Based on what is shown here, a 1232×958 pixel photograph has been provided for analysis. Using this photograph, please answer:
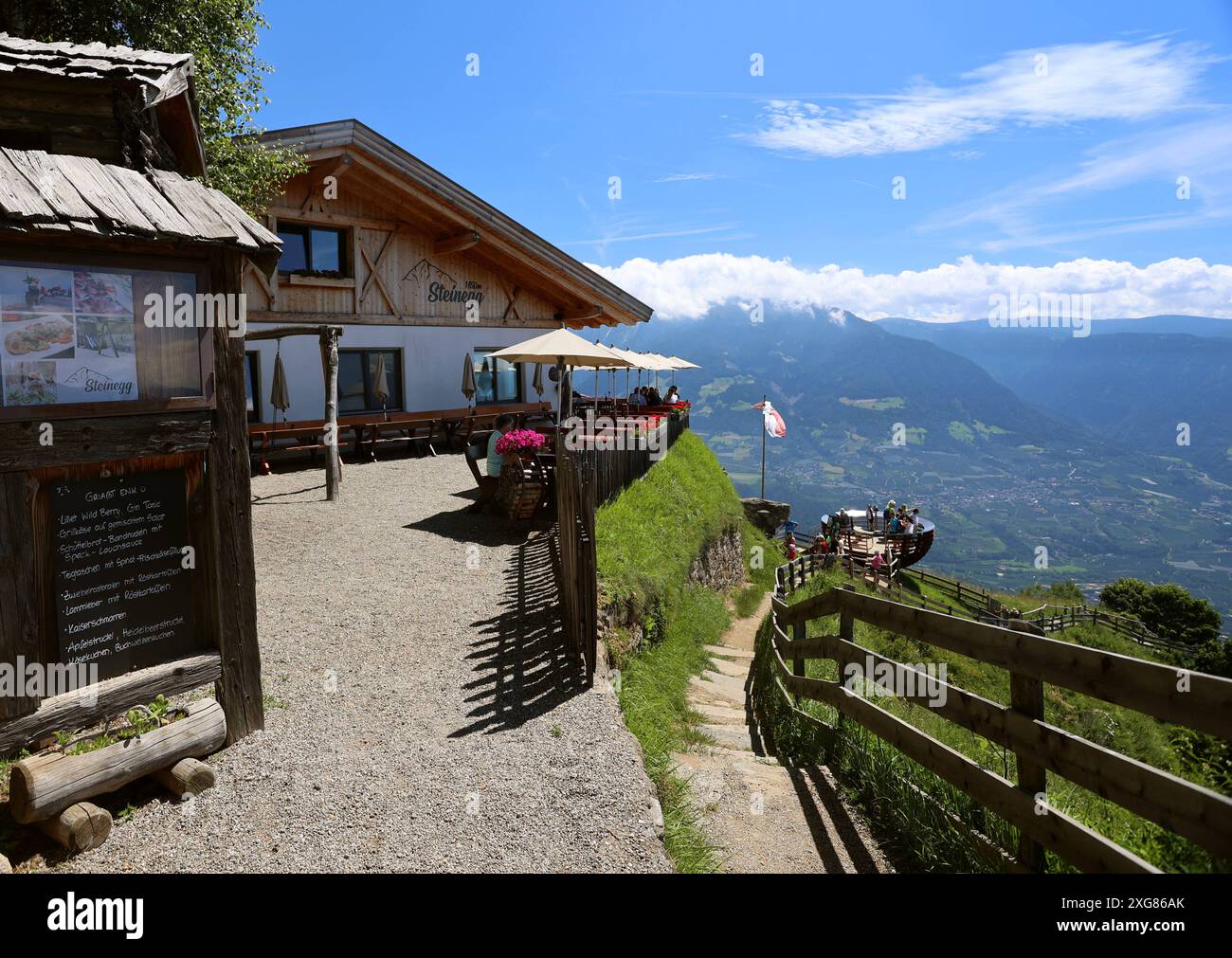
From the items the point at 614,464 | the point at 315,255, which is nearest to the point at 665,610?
the point at 614,464

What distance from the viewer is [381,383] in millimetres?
19250

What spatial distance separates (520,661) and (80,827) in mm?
3430

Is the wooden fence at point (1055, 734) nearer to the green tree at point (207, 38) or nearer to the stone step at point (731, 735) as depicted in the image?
the stone step at point (731, 735)

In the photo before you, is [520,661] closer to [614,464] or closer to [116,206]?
[116,206]

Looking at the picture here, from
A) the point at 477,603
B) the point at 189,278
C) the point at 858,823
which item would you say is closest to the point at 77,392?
the point at 189,278

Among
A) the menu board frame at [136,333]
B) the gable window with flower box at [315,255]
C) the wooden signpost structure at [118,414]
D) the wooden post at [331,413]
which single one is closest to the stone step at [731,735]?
the wooden signpost structure at [118,414]

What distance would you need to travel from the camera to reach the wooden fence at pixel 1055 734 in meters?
2.43

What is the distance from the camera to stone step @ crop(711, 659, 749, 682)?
33.1 feet

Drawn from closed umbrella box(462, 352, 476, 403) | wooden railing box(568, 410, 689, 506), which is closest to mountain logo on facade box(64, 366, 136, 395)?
wooden railing box(568, 410, 689, 506)

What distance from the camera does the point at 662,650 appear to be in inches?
354

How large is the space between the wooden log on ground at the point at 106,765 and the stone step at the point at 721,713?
452 cm

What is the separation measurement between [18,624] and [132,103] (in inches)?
123
